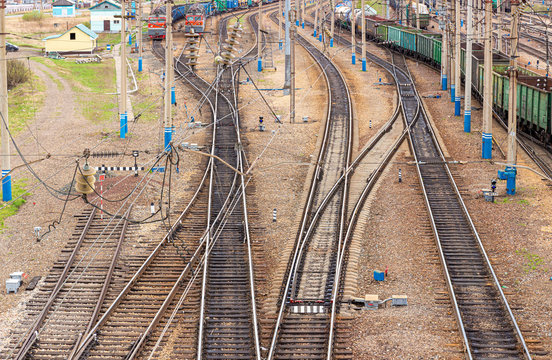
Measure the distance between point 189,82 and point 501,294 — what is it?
36.4 meters

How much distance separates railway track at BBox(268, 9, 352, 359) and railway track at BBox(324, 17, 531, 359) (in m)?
2.93

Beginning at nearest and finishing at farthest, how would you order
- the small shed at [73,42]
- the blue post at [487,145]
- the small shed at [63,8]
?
the blue post at [487,145] → the small shed at [73,42] → the small shed at [63,8]

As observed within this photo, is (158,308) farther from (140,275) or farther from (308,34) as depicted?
(308,34)

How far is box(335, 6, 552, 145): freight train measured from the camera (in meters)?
33.1

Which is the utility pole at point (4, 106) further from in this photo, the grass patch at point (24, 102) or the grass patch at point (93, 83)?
the grass patch at point (93, 83)

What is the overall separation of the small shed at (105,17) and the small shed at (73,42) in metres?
16.3

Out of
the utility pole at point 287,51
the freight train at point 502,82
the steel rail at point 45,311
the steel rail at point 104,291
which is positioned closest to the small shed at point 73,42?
the utility pole at point 287,51

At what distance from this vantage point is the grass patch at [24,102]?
135 ft

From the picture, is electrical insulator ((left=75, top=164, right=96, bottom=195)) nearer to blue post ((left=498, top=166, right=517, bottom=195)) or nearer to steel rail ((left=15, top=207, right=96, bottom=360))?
steel rail ((left=15, top=207, right=96, bottom=360))

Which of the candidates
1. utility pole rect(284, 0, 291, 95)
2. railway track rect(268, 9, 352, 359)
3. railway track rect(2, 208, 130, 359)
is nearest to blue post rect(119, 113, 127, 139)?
railway track rect(268, 9, 352, 359)

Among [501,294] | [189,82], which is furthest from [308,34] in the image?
[501,294]

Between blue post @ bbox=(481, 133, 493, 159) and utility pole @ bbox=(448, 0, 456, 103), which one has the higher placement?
utility pole @ bbox=(448, 0, 456, 103)

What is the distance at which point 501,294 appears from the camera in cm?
1806

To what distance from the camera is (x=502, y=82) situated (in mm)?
38344
